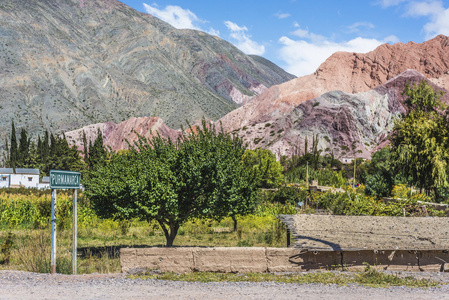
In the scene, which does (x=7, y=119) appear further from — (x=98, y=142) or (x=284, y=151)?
(x=284, y=151)

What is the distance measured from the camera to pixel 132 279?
383 inches

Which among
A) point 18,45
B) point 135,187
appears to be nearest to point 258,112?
point 18,45

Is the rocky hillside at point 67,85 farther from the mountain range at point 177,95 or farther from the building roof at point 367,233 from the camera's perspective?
the building roof at point 367,233

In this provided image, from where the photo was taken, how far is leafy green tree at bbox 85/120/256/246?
48.7 ft

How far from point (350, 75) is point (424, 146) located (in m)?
134

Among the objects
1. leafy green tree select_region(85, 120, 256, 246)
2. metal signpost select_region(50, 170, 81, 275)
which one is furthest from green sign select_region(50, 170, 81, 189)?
leafy green tree select_region(85, 120, 256, 246)

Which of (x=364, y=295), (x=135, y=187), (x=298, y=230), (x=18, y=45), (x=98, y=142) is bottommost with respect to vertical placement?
(x=364, y=295)

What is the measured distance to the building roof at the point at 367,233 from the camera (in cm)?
1166

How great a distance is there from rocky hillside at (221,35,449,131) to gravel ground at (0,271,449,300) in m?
132

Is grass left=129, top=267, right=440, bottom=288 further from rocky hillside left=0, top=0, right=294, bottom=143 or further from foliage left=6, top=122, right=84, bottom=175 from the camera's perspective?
rocky hillside left=0, top=0, right=294, bottom=143

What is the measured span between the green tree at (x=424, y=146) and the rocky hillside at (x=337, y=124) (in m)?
80.8

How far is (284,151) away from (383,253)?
4261 inches

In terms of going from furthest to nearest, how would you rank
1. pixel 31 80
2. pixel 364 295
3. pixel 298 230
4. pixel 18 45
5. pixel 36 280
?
pixel 18 45, pixel 31 80, pixel 298 230, pixel 36 280, pixel 364 295

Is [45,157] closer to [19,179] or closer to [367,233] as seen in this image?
[19,179]
